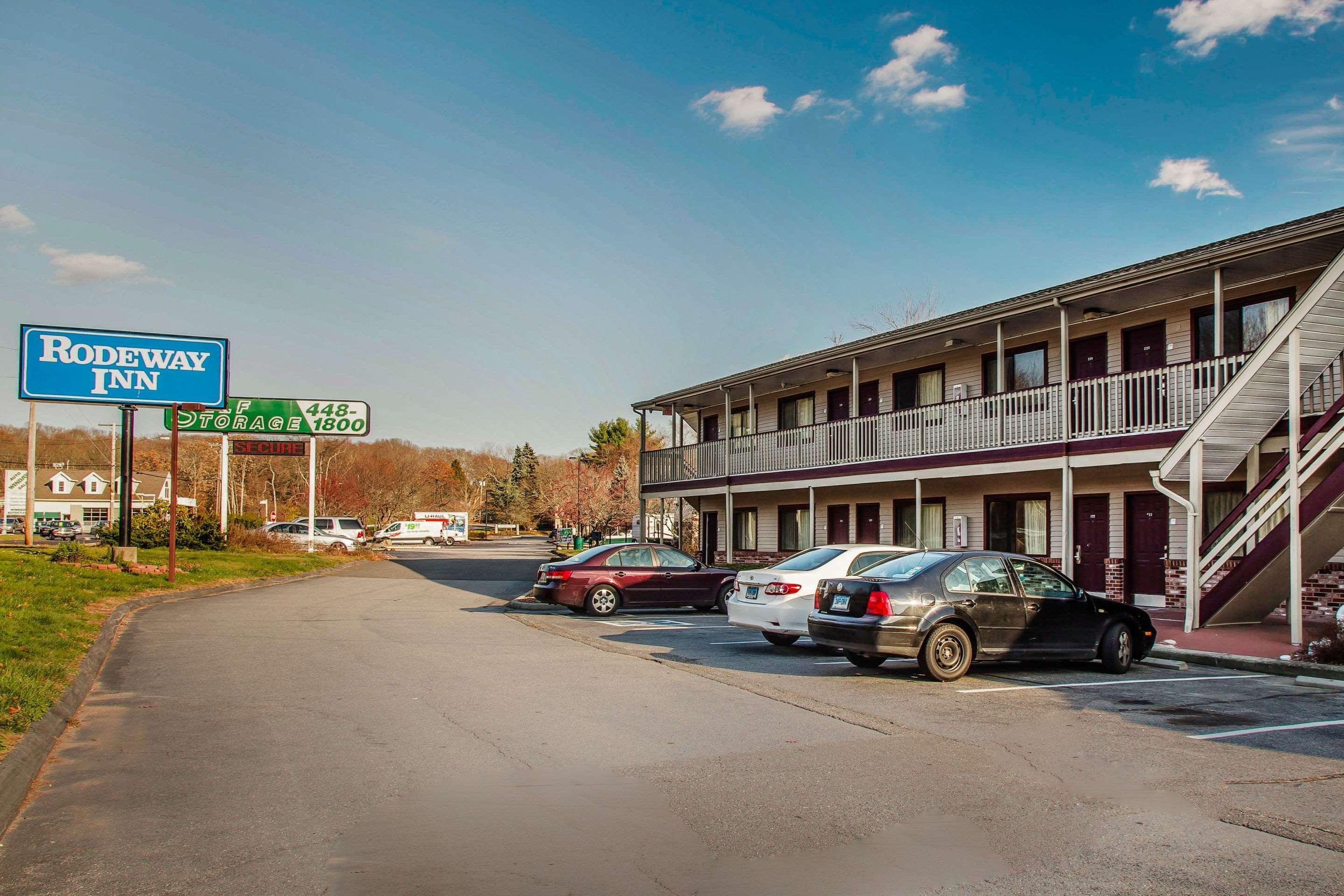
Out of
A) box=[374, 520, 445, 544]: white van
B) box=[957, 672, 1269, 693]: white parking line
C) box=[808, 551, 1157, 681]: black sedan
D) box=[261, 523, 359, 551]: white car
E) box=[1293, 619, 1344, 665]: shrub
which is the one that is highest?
box=[808, 551, 1157, 681]: black sedan

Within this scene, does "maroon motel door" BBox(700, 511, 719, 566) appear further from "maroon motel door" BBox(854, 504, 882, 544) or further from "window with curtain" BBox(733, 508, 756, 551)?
"maroon motel door" BBox(854, 504, 882, 544)

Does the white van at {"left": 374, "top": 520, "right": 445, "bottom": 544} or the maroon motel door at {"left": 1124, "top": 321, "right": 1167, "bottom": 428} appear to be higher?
the maroon motel door at {"left": 1124, "top": 321, "right": 1167, "bottom": 428}

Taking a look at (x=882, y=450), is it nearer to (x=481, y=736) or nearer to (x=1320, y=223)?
(x=1320, y=223)

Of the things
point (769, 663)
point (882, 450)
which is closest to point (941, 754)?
point (769, 663)

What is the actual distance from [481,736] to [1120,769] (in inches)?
180

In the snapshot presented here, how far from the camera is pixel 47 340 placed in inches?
941

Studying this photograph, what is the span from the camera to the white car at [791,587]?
13234 mm

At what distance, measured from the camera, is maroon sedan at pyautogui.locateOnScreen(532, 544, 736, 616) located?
19.4 m

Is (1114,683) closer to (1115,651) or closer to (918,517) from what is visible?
(1115,651)

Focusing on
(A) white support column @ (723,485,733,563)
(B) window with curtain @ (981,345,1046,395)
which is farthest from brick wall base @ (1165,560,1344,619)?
(A) white support column @ (723,485,733,563)

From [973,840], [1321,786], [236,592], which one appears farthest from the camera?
[236,592]

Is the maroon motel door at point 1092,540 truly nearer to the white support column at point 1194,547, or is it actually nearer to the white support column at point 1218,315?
the white support column at point 1218,315

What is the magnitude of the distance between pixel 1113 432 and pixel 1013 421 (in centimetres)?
265

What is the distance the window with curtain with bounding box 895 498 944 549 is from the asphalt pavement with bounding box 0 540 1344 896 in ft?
44.6
